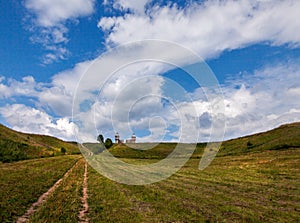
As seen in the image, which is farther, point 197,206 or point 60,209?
point 197,206

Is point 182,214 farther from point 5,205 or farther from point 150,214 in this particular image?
point 5,205

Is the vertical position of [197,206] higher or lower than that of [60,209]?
lower

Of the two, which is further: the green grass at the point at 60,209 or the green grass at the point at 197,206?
the green grass at the point at 197,206

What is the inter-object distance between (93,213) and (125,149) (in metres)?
120

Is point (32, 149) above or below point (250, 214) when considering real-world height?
above

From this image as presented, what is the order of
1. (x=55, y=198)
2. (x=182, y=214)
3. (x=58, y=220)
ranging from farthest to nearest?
(x=55, y=198)
(x=182, y=214)
(x=58, y=220)

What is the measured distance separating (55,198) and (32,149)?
83.7m

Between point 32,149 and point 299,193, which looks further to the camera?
point 32,149

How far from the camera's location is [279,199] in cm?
2122

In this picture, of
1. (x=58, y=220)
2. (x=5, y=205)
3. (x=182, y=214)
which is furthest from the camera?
(x=5, y=205)

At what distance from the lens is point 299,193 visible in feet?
77.4

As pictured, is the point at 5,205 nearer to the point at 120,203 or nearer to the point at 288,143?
the point at 120,203

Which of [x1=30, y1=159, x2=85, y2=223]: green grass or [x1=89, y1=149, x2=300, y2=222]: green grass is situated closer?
[x1=30, y1=159, x2=85, y2=223]: green grass

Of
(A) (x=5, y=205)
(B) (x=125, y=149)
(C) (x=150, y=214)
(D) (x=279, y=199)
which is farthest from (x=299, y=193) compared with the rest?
(B) (x=125, y=149)
